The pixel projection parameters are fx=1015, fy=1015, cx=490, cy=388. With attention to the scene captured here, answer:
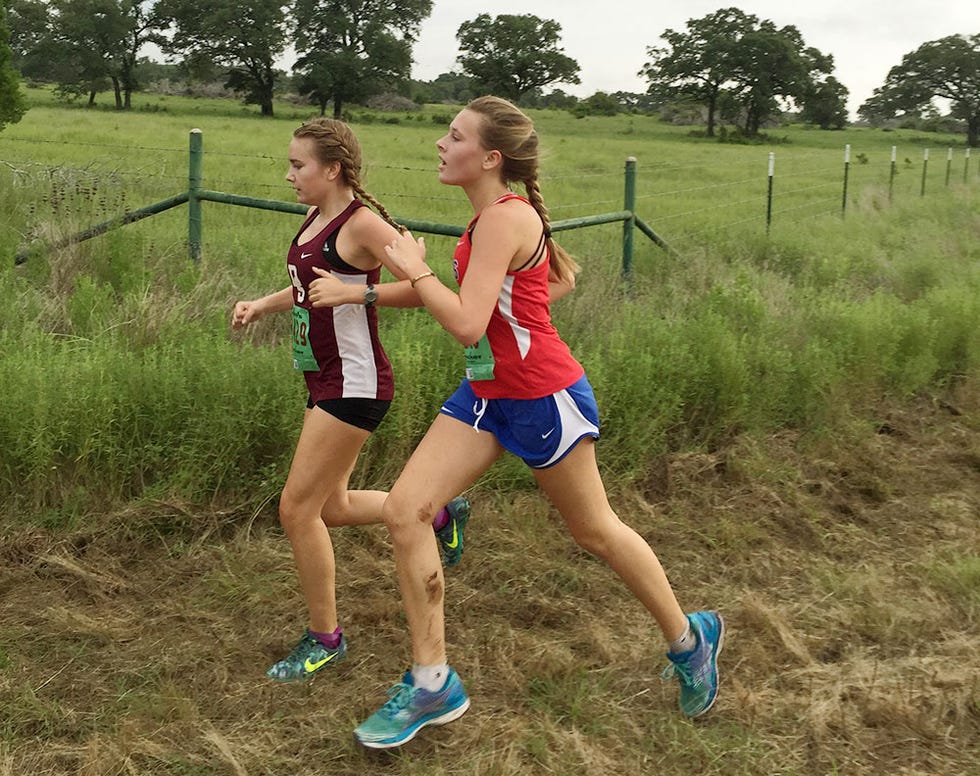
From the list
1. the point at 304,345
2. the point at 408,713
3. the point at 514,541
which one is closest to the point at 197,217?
the point at 514,541

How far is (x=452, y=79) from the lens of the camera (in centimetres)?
10100

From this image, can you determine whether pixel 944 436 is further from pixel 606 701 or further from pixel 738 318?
pixel 606 701

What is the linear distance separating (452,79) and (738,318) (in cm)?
9927

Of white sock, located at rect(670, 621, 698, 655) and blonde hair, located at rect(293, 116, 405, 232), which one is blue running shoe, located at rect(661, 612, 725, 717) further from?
blonde hair, located at rect(293, 116, 405, 232)

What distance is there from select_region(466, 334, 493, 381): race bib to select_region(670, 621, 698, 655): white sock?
1.01m

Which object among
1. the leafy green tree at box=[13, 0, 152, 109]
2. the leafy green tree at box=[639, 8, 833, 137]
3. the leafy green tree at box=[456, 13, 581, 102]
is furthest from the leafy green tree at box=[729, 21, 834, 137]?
the leafy green tree at box=[13, 0, 152, 109]

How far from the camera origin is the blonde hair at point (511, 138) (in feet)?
9.28

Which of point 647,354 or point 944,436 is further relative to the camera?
point 944,436

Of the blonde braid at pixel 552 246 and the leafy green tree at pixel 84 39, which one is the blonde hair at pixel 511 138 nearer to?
the blonde braid at pixel 552 246

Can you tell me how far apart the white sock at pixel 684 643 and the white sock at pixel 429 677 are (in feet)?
2.36

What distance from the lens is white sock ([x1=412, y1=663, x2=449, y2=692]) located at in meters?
2.96

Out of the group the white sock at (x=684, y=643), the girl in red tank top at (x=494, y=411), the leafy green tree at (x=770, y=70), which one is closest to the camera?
the girl in red tank top at (x=494, y=411)

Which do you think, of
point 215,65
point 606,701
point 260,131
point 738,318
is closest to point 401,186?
point 738,318

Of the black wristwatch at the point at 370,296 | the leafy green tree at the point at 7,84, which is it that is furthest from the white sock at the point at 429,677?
the leafy green tree at the point at 7,84
